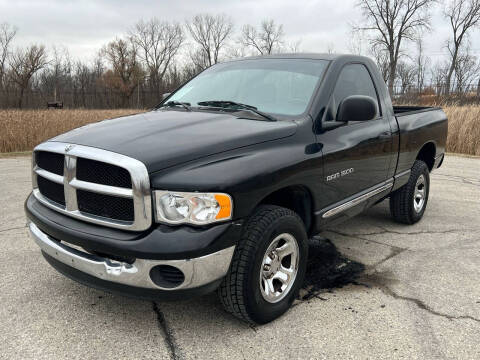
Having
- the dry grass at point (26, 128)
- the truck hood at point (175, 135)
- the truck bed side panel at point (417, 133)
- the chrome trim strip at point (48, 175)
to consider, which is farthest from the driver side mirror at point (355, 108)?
the dry grass at point (26, 128)

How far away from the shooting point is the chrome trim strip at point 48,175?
2666 mm

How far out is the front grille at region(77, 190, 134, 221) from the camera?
2.37 metres

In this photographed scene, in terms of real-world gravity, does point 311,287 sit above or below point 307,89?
below

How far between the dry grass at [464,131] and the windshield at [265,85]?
9695 mm

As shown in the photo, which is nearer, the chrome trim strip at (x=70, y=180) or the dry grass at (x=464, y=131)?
the chrome trim strip at (x=70, y=180)

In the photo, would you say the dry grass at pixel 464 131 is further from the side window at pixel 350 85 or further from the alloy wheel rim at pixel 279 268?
the alloy wheel rim at pixel 279 268

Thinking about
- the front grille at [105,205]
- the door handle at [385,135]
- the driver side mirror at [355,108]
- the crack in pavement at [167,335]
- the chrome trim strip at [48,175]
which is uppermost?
the driver side mirror at [355,108]

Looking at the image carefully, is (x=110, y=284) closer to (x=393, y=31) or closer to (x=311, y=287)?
(x=311, y=287)

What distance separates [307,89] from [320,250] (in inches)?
65.2

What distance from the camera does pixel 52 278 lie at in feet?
11.5

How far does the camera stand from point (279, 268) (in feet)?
9.39

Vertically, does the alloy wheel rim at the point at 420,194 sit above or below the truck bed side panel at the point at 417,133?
below

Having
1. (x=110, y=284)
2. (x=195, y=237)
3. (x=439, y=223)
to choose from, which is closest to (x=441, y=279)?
(x=439, y=223)

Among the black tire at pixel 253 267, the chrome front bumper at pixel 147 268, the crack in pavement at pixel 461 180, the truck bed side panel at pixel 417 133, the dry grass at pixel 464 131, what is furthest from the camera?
the dry grass at pixel 464 131
